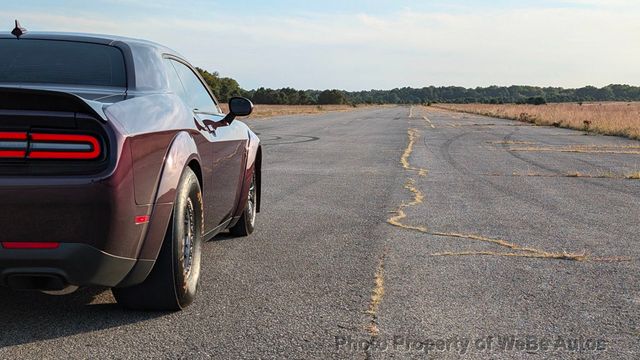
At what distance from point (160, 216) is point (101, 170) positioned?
483mm

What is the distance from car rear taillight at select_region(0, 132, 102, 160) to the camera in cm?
291

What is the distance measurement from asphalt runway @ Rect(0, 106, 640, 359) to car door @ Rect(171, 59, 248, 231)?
465mm

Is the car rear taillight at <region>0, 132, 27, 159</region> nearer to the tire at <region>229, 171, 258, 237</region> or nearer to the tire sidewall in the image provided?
the tire sidewall

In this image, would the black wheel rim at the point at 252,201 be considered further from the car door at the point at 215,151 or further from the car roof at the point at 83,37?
the car roof at the point at 83,37

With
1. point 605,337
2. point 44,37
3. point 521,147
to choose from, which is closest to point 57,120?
point 44,37

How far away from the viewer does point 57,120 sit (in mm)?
2949

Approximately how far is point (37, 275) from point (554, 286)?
313 cm

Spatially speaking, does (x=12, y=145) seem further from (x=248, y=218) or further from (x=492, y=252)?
(x=492, y=252)

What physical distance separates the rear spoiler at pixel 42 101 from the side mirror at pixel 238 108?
7.11ft

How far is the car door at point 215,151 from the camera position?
14.4 feet

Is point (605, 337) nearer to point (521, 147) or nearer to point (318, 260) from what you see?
point (318, 260)

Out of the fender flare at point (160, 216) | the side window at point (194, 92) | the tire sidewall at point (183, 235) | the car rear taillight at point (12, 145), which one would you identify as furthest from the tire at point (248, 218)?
the car rear taillight at point (12, 145)

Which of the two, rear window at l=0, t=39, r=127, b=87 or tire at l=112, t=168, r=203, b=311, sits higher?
rear window at l=0, t=39, r=127, b=87

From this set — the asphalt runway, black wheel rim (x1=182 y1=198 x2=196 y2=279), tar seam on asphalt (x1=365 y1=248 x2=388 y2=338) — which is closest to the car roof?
black wheel rim (x1=182 y1=198 x2=196 y2=279)
